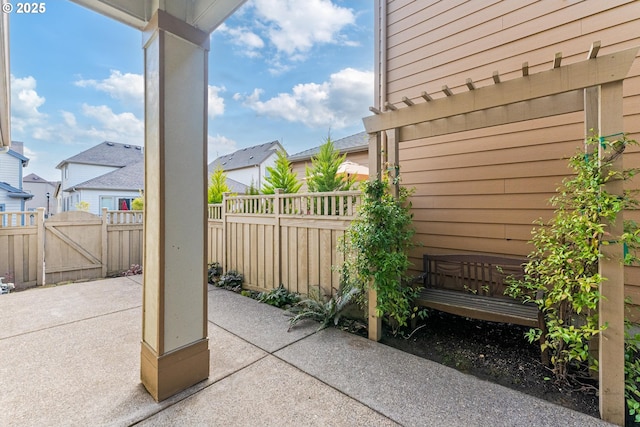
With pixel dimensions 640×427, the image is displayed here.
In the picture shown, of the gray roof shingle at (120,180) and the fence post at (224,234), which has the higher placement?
the gray roof shingle at (120,180)

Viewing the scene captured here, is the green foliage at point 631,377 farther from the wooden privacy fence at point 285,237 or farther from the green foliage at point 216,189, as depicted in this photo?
the green foliage at point 216,189

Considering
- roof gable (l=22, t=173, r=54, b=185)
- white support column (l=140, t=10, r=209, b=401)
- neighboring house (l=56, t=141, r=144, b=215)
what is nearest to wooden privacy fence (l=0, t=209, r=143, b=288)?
white support column (l=140, t=10, r=209, b=401)

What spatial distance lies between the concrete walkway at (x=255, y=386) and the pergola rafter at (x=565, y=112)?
1.28ft

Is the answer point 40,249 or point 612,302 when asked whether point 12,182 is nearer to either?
point 40,249

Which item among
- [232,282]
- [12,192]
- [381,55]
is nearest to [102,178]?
[12,192]

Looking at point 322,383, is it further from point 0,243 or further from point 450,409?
point 0,243

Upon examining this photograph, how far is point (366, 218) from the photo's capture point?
113 inches

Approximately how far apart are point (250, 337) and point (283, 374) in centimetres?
82

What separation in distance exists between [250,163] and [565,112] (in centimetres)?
1777

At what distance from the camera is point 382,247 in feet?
9.10

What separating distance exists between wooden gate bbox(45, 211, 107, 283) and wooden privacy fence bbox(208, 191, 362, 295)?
9.74ft

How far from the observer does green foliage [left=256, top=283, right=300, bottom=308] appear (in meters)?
3.96

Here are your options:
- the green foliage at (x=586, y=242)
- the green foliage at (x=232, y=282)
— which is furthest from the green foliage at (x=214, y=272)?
the green foliage at (x=586, y=242)

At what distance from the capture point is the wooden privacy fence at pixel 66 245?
17.4 ft
